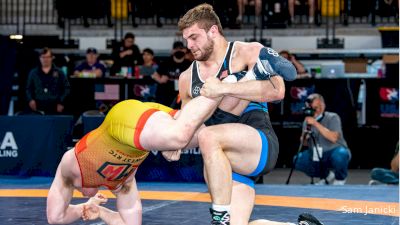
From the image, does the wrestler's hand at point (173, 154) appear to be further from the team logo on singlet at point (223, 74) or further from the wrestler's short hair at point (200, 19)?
the wrestler's short hair at point (200, 19)

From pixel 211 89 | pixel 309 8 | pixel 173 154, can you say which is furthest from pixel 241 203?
pixel 309 8

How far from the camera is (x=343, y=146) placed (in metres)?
11.1

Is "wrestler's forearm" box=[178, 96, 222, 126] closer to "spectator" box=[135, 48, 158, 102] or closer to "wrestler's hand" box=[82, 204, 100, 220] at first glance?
"wrestler's hand" box=[82, 204, 100, 220]

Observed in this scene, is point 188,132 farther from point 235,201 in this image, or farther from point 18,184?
point 18,184

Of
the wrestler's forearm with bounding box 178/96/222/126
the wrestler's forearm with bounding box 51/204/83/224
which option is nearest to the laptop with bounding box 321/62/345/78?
the wrestler's forearm with bounding box 51/204/83/224

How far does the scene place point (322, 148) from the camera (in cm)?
1109

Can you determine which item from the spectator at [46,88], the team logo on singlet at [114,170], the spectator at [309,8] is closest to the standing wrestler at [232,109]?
the team logo on singlet at [114,170]

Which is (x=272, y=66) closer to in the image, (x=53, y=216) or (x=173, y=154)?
(x=173, y=154)

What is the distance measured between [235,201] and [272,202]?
2.52 metres

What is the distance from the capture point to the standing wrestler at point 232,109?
532 cm

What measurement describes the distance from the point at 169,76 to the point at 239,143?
25.1 feet

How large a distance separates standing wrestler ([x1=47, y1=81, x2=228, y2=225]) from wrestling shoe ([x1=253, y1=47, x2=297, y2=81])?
0.34 metres

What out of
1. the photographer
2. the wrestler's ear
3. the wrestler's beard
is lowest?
the photographer

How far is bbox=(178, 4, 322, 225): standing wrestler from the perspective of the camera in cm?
532
